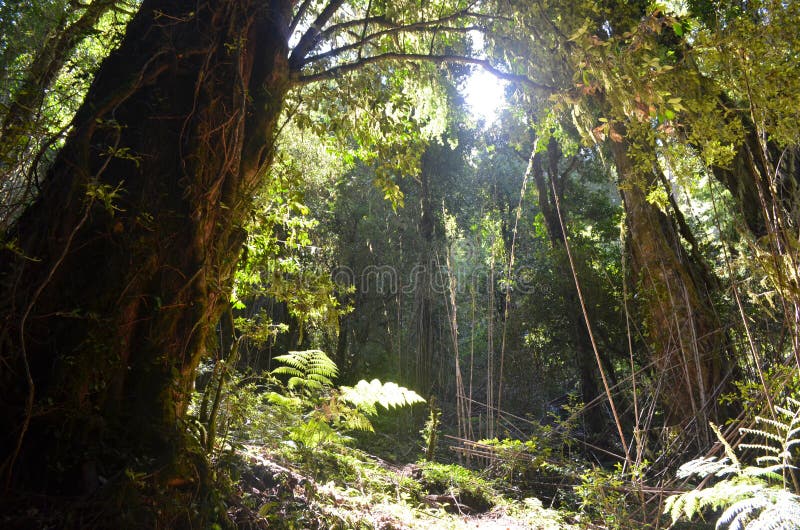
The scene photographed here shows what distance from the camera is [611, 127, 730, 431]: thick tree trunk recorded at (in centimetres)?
399

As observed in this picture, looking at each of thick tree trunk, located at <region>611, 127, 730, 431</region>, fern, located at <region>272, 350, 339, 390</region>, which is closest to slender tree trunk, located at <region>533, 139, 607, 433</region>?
thick tree trunk, located at <region>611, 127, 730, 431</region>

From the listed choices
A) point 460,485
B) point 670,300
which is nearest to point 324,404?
point 460,485

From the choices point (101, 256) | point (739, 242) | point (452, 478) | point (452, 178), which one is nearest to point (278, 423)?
point (452, 478)

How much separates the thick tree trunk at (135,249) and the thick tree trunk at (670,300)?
3081mm

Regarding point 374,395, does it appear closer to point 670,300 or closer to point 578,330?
point 670,300

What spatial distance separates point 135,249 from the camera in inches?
62.4

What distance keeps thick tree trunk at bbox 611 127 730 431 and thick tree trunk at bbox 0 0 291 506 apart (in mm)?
3081

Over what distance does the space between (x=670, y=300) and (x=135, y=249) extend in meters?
3.81

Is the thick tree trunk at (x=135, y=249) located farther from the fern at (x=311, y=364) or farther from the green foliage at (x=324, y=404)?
the fern at (x=311, y=364)

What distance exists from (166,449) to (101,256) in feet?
1.98

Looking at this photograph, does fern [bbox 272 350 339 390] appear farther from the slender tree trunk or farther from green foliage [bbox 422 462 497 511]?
the slender tree trunk

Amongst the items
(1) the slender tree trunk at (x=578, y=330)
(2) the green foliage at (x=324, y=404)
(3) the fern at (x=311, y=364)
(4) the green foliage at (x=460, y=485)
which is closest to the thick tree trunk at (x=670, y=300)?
(4) the green foliage at (x=460, y=485)

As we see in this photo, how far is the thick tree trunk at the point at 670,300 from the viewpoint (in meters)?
3.99

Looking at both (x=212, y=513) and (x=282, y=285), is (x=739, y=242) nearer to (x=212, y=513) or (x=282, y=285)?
(x=282, y=285)
